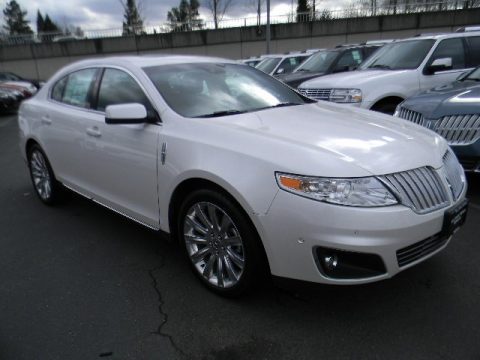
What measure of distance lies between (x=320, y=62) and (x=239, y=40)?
19546mm

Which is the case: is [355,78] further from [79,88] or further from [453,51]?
[79,88]

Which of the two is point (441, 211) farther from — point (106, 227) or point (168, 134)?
point (106, 227)

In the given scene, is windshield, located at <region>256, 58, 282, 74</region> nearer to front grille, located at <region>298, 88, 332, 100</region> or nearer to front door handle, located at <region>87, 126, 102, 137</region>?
front grille, located at <region>298, 88, 332, 100</region>

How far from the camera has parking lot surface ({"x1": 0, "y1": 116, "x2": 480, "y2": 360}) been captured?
2.37 metres

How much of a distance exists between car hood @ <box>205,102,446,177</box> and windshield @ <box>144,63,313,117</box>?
10.0 inches

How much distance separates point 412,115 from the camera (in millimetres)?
5004

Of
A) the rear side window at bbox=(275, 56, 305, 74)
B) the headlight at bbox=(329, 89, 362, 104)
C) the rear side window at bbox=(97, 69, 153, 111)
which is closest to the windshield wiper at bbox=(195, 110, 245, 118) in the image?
the rear side window at bbox=(97, 69, 153, 111)

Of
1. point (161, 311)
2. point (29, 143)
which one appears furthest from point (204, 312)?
point (29, 143)

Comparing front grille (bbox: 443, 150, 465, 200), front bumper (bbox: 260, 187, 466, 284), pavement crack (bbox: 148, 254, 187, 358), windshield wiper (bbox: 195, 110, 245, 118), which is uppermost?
windshield wiper (bbox: 195, 110, 245, 118)

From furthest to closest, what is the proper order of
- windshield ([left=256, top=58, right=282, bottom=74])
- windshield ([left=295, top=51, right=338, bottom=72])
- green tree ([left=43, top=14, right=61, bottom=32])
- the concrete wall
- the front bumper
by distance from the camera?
green tree ([left=43, top=14, right=61, bottom=32]), the concrete wall, windshield ([left=256, top=58, right=282, bottom=74]), windshield ([left=295, top=51, right=338, bottom=72]), the front bumper

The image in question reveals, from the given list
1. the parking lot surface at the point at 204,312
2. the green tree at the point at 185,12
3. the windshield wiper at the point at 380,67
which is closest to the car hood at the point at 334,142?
the parking lot surface at the point at 204,312

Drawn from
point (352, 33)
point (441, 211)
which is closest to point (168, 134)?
point (441, 211)

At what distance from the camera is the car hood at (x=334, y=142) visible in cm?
233

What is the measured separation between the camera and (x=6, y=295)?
3027mm
